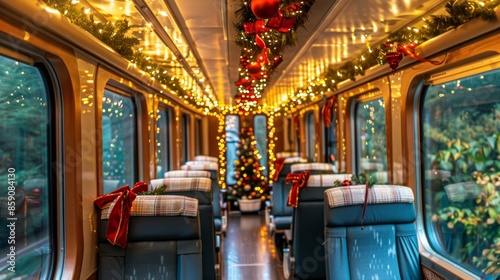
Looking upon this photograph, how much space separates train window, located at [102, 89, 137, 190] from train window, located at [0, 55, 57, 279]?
1.30 meters

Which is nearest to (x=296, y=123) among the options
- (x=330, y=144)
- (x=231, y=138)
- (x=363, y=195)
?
(x=231, y=138)

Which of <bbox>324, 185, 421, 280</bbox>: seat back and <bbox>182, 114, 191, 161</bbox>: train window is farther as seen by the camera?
<bbox>182, 114, 191, 161</bbox>: train window

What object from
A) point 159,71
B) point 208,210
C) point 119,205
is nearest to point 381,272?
point 208,210

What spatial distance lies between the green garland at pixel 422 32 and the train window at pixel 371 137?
479mm

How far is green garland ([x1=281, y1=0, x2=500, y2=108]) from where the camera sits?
2.59 m

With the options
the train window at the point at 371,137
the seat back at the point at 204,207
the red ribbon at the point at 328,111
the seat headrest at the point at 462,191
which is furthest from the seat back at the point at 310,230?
the red ribbon at the point at 328,111

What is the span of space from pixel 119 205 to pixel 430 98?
2.73 metres

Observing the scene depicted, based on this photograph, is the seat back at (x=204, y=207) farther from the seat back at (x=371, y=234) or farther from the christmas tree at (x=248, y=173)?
the christmas tree at (x=248, y=173)

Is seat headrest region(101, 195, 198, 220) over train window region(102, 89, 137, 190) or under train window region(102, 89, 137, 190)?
under

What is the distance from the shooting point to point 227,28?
11.2 feet

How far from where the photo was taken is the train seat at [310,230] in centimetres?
435

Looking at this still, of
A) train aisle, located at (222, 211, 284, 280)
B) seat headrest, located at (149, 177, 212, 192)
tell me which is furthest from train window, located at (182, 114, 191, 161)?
seat headrest, located at (149, 177, 212, 192)

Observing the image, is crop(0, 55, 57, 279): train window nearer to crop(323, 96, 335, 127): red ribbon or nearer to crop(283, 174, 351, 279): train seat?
crop(283, 174, 351, 279): train seat

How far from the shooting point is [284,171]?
24.6ft
